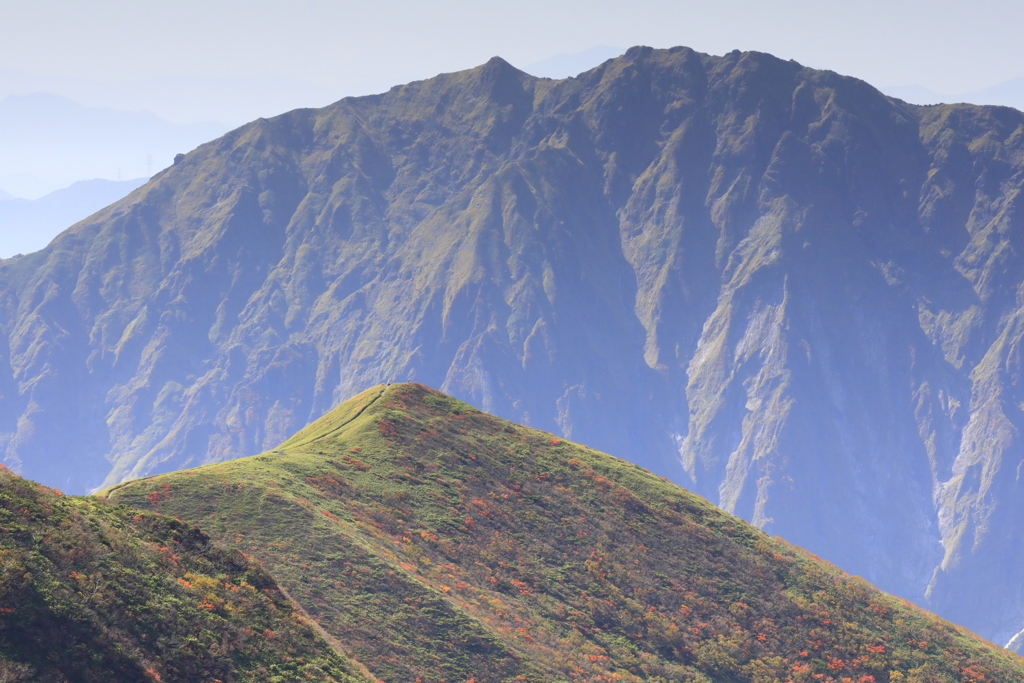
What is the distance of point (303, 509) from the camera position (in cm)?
6762

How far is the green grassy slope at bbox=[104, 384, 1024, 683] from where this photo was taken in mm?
Result: 60719

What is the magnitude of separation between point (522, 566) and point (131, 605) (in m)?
42.0

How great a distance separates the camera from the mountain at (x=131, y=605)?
33.7 m

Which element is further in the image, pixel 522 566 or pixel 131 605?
pixel 522 566

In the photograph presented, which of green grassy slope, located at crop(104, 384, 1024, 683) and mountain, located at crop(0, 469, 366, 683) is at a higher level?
green grassy slope, located at crop(104, 384, 1024, 683)

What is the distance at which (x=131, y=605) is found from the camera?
37812 millimetres

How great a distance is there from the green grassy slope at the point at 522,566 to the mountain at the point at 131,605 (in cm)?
1168

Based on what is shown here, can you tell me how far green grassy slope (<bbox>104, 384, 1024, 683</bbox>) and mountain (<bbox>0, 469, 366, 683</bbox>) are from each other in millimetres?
11680

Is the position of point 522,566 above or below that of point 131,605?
above

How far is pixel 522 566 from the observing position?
75.4 m

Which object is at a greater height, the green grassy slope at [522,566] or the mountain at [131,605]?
the green grassy slope at [522,566]

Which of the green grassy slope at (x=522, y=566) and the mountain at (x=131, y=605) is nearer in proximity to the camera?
the mountain at (x=131, y=605)

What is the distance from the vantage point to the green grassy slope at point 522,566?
6072cm

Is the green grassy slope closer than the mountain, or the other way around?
the mountain
